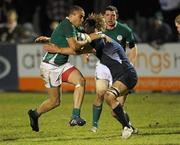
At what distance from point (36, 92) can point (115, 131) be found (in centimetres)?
961

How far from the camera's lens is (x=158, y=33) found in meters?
23.1

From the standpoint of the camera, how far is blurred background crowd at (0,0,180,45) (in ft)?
77.4

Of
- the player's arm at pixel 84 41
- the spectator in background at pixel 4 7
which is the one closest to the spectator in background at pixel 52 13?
the spectator in background at pixel 4 7

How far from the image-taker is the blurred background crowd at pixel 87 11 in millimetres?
23594

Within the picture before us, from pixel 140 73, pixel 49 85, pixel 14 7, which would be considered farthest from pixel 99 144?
pixel 14 7

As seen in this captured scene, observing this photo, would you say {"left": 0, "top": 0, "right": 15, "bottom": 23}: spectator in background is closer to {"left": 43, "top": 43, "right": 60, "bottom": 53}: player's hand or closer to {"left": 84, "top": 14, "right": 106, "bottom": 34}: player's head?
{"left": 43, "top": 43, "right": 60, "bottom": 53}: player's hand

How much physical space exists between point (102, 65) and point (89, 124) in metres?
2.15

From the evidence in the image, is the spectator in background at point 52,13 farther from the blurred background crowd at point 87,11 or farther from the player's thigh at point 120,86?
the player's thigh at point 120,86

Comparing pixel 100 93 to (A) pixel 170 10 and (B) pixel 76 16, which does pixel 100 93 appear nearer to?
(B) pixel 76 16

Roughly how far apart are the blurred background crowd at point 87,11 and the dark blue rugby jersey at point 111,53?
9.62 m

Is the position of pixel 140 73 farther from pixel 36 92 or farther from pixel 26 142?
pixel 26 142

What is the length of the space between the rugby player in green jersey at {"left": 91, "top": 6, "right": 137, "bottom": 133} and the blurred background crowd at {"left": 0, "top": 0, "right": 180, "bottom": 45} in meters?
8.22

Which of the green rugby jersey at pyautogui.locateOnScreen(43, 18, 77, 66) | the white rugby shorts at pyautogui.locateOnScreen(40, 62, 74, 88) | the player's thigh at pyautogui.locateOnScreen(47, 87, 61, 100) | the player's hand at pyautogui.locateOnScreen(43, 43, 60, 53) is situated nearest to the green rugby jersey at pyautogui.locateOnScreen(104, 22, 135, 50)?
the green rugby jersey at pyautogui.locateOnScreen(43, 18, 77, 66)

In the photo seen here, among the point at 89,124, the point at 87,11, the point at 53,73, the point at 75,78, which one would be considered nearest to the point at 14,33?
the point at 87,11
